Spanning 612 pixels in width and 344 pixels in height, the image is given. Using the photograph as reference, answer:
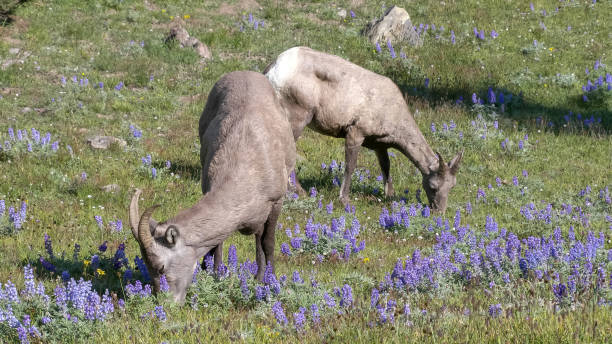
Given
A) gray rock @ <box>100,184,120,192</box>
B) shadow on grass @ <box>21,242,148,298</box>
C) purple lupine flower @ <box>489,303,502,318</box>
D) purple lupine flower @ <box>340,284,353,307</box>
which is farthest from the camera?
gray rock @ <box>100,184,120,192</box>

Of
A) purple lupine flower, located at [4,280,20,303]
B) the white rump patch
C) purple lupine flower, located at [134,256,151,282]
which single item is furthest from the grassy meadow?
the white rump patch

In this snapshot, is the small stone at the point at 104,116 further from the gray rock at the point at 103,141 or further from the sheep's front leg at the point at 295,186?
the sheep's front leg at the point at 295,186

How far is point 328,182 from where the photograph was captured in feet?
42.9

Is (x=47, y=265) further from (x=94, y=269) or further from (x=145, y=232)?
(x=145, y=232)

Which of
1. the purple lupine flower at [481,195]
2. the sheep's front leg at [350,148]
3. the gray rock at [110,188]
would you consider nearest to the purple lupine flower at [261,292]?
the gray rock at [110,188]

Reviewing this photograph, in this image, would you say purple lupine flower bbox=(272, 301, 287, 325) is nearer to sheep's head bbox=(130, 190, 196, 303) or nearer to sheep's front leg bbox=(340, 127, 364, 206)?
sheep's head bbox=(130, 190, 196, 303)

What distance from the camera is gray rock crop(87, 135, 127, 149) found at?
12.8m

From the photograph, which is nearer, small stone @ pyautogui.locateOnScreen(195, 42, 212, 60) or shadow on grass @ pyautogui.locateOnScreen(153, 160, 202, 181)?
shadow on grass @ pyautogui.locateOnScreen(153, 160, 202, 181)

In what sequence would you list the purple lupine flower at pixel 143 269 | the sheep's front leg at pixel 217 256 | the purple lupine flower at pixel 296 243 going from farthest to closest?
1. the purple lupine flower at pixel 296 243
2. the sheep's front leg at pixel 217 256
3. the purple lupine flower at pixel 143 269

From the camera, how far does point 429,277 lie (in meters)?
7.07

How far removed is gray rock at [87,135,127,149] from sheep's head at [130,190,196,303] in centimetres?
658

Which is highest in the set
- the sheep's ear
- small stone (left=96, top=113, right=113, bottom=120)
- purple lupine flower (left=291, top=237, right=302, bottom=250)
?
the sheep's ear

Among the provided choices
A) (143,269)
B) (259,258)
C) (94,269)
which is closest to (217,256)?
(259,258)

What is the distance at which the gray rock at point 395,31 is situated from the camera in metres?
→ 19.6
